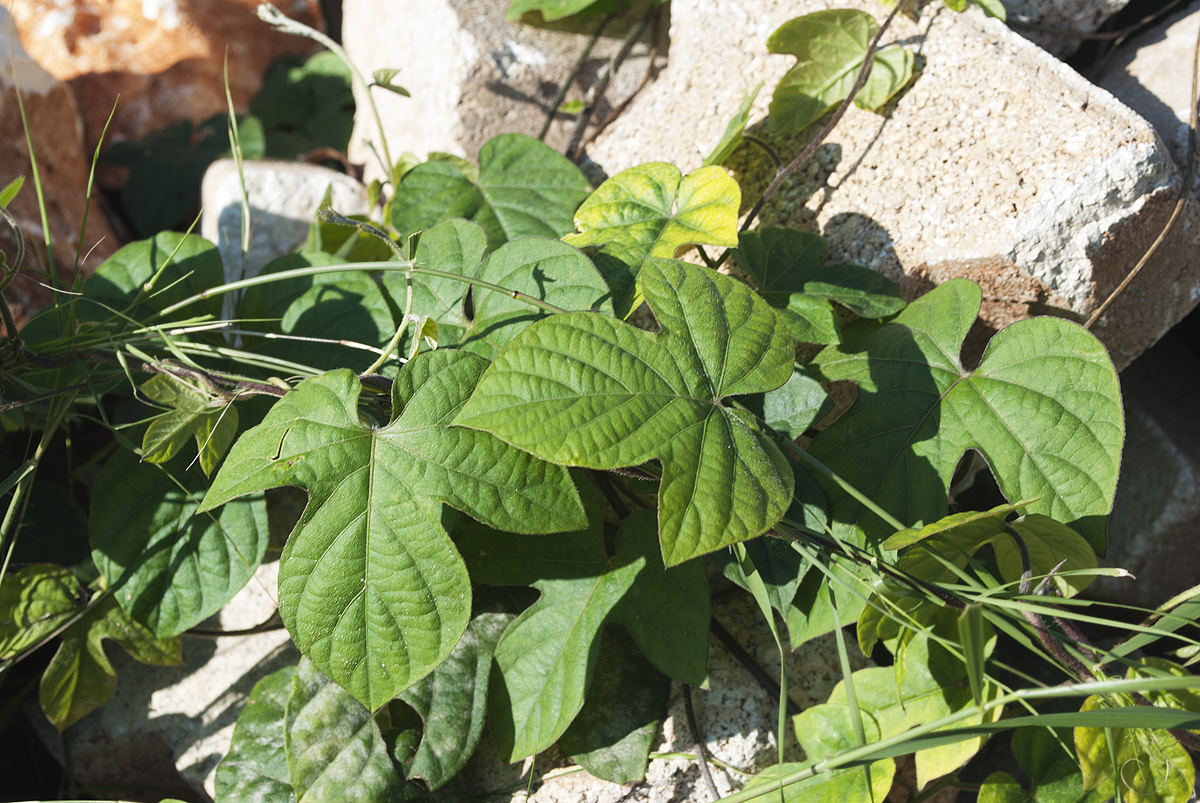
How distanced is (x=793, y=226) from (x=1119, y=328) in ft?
1.72

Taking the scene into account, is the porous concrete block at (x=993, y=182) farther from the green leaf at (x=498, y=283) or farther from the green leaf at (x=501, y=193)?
the green leaf at (x=498, y=283)

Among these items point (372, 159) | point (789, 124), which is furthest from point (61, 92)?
point (789, 124)

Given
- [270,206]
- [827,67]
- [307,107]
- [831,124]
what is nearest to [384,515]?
[831,124]

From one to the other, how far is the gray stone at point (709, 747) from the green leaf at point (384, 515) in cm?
39

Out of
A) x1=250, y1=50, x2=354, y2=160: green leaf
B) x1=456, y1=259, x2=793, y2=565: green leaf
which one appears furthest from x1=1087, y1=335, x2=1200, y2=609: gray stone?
x1=250, y1=50, x2=354, y2=160: green leaf

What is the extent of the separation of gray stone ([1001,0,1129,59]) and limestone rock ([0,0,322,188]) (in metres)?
2.22

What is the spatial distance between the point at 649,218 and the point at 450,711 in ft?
2.51

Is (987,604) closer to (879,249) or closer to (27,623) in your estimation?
(879,249)

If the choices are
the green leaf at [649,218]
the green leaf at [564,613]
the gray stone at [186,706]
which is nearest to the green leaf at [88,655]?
the gray stone at [186,706]

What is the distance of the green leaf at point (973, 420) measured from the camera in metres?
1.01

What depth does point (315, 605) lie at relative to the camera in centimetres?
88

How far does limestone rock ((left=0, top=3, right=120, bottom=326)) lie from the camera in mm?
1741

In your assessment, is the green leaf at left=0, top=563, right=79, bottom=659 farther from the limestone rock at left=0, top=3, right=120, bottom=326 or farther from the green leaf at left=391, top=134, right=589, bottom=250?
the green leaf at left=391, top=134, right=589, bottom=250

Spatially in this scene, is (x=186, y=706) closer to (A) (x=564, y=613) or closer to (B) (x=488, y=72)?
(A) (x=564, y=613)
